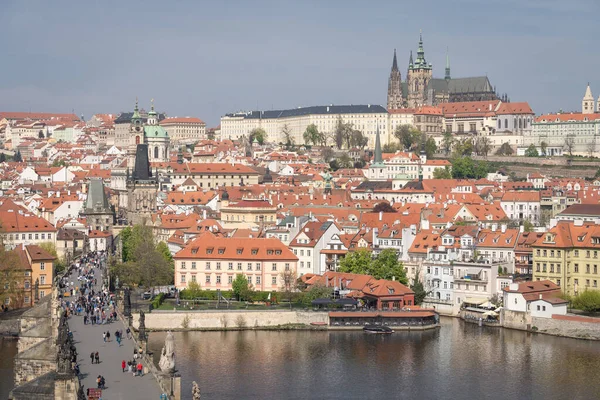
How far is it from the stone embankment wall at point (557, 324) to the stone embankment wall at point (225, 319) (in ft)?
29.0

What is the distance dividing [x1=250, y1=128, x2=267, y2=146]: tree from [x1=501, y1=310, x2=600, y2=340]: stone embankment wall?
128502 mm

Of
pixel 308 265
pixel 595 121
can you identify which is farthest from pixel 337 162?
pixel 308 265

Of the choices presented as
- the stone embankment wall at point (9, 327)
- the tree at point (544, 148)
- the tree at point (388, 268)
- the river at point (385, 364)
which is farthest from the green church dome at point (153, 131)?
the river at point (385, 364)

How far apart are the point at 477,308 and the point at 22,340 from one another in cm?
2493

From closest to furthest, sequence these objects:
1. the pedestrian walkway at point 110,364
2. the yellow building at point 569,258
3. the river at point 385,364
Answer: the pedestrian walkway at point 110,364, the river at point 385,364, the yellow building at point 569,258

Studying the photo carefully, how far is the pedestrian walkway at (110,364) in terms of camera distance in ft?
92.8

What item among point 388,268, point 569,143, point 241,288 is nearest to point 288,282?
point 241,288

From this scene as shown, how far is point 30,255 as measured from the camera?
57.3 metres

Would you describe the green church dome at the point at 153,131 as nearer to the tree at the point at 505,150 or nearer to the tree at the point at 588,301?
the tree at the point at 505,150

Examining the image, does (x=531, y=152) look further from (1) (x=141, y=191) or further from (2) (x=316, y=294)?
(2) (x=316, y=294)

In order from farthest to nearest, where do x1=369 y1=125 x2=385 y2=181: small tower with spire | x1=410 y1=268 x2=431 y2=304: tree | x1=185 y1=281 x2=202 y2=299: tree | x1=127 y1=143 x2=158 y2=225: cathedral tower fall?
x1=369 y1=125 x2=385 y2=181: small tower with spire, x1=127 y1=143 x2=158 y2=225: cathedral tower, x1=410 y1=268 x2=431 y2=304: tree, x1=185 y1=281 x2=202 y2=299: tree

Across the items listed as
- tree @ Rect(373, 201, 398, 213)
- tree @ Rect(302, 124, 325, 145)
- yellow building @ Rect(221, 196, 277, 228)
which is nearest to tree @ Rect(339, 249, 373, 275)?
yellow building @ Rect(221, 196, 277, 228)

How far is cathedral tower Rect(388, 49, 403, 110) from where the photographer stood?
190125 mm

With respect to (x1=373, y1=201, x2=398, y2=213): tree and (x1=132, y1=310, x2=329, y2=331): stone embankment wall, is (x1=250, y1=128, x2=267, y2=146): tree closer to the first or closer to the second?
(x1=373, y1=201, x2=398, y2=213): tree
